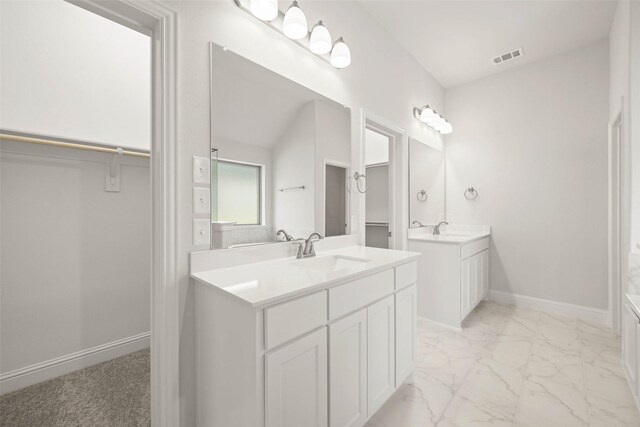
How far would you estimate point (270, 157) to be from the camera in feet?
5.41

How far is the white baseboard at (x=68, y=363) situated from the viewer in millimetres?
1656

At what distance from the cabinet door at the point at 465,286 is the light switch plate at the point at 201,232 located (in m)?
2.32

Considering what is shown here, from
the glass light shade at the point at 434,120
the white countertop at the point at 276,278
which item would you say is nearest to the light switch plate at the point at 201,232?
the white countertop at the point at 276,278

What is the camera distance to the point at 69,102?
1.79m

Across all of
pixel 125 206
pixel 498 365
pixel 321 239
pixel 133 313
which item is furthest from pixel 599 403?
pixel 125 206

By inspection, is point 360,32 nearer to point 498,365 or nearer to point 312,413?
point 312,413

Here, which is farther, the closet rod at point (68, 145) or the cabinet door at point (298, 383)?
the closet rod at point (68, 145)

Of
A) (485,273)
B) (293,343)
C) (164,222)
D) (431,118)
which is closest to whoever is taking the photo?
(293,343)

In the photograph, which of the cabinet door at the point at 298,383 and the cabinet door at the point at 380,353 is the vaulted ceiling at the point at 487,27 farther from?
the cabinet door at the point at 298,383

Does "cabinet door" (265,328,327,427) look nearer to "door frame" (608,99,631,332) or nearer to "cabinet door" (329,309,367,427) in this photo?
"cabinet door" (329,309,367,427)

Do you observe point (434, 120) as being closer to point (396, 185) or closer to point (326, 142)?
point (396, 185)

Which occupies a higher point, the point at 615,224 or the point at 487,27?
the point at 487,27

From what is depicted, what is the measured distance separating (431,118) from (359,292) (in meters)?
2.58

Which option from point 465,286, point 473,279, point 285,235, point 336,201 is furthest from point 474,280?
point 285,235
